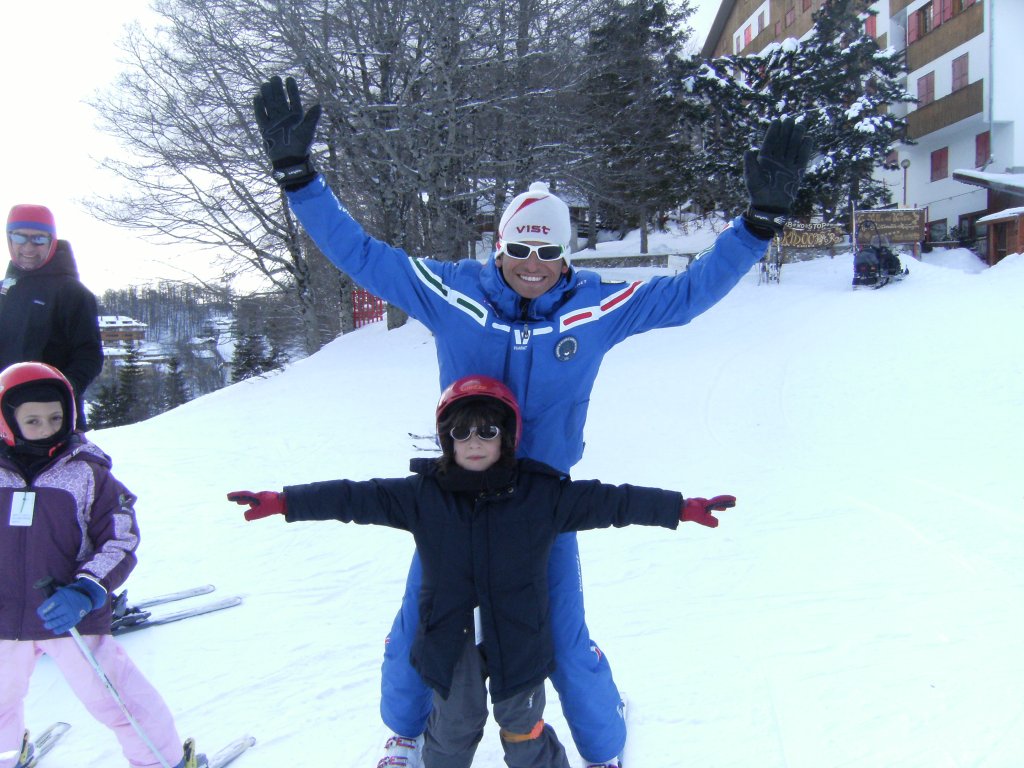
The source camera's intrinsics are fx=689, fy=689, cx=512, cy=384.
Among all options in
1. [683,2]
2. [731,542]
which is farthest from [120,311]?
[731,542]

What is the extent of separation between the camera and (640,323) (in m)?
2.42

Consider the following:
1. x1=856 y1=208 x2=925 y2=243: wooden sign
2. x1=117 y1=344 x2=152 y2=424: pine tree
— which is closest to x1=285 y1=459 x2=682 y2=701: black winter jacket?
x1=856 y1=208 x2=925 y2=243: wooden sign

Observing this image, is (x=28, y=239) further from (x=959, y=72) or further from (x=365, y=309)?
(x=959, y=72)

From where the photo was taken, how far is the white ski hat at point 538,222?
2.34m

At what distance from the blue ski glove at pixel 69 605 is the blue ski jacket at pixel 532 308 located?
1.31m

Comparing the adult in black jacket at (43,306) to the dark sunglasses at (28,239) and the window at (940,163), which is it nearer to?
the dark sunglasses at (28,239)

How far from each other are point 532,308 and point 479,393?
372mm

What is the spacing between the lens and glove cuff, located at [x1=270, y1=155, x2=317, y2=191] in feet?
7.18

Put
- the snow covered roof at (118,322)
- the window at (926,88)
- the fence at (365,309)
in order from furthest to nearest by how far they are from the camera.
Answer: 1. the snow covered roof at (118,322)
2. the window at (926,88)
3. the fence at (365,309)

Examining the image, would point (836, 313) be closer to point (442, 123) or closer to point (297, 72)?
point (442, 123)

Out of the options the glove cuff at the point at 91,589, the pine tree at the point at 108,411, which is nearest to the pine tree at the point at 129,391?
the pine tree at the point at 108,411

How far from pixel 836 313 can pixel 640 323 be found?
1188 cm

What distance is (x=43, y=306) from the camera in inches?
122

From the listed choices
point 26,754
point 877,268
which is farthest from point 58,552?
point 877,268
